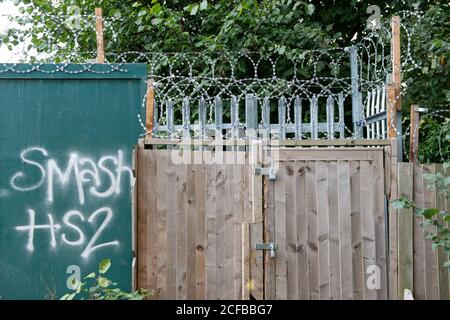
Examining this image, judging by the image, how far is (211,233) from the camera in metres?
5.37

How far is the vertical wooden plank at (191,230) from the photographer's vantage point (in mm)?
5328

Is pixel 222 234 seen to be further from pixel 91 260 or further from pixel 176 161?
pixel 91 260

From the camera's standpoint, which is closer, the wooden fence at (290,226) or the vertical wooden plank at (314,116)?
the wooden fence at (290,226)

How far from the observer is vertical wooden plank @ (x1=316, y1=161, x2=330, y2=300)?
526 cm

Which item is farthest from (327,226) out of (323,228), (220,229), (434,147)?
(434,147)

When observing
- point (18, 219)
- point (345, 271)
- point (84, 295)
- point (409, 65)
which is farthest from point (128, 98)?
point (409, 65)

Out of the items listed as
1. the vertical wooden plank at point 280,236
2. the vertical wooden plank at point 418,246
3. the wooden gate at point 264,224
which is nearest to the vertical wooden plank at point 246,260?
the wooden gate at point 264,224

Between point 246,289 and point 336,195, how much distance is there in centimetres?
122

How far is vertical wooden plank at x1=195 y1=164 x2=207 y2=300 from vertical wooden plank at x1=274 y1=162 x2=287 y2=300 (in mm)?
690

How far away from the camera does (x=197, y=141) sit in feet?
17.9

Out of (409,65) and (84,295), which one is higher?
(409,65)

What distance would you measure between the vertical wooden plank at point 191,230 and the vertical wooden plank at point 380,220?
1.72m

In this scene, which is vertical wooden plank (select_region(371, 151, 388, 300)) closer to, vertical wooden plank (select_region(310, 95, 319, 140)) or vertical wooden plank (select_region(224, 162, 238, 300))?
vertical wooden plank (select_region(310, 95, 319, 140))

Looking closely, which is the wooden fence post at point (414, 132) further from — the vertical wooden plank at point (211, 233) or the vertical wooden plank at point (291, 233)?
the vertical wooden plank at point (211, 233)
